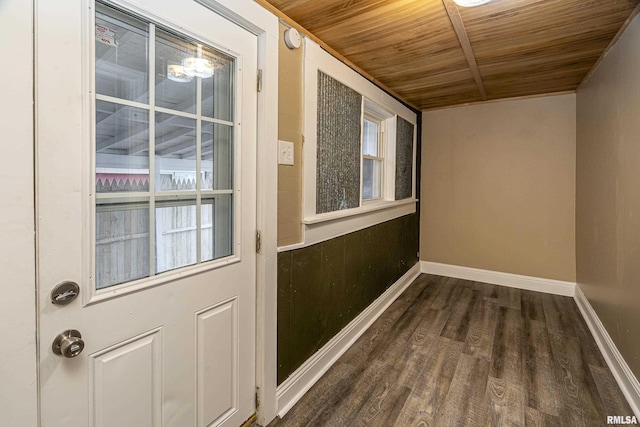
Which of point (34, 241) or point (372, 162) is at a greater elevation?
point (372, 162)

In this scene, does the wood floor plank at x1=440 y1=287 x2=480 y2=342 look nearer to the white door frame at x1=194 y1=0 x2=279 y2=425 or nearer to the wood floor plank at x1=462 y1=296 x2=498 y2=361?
the wood floor plank at x1=462 y1=296 x2=498 y2=361

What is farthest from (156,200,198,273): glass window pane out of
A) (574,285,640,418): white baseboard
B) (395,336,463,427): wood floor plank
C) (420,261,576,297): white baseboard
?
(420,261,576,297): white baseboard

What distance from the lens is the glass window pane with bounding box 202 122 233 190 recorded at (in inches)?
51.7

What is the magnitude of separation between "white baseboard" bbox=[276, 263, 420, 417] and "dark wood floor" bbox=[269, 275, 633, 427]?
0.04 m

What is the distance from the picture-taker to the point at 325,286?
2049 mm

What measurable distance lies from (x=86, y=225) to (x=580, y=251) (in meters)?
4.06

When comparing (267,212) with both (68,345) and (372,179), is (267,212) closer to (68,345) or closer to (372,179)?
(68,345)

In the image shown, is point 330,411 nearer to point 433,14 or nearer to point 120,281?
point 120,281

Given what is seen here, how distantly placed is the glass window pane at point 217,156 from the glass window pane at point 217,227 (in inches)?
2.5

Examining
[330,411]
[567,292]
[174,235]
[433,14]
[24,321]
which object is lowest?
[330,411]

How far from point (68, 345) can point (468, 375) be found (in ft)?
7.02

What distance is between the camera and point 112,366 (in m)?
1.02

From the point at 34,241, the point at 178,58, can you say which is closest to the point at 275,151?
the point at 178,58

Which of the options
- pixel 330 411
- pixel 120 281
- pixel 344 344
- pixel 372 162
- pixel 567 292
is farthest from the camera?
pixel 567 292
